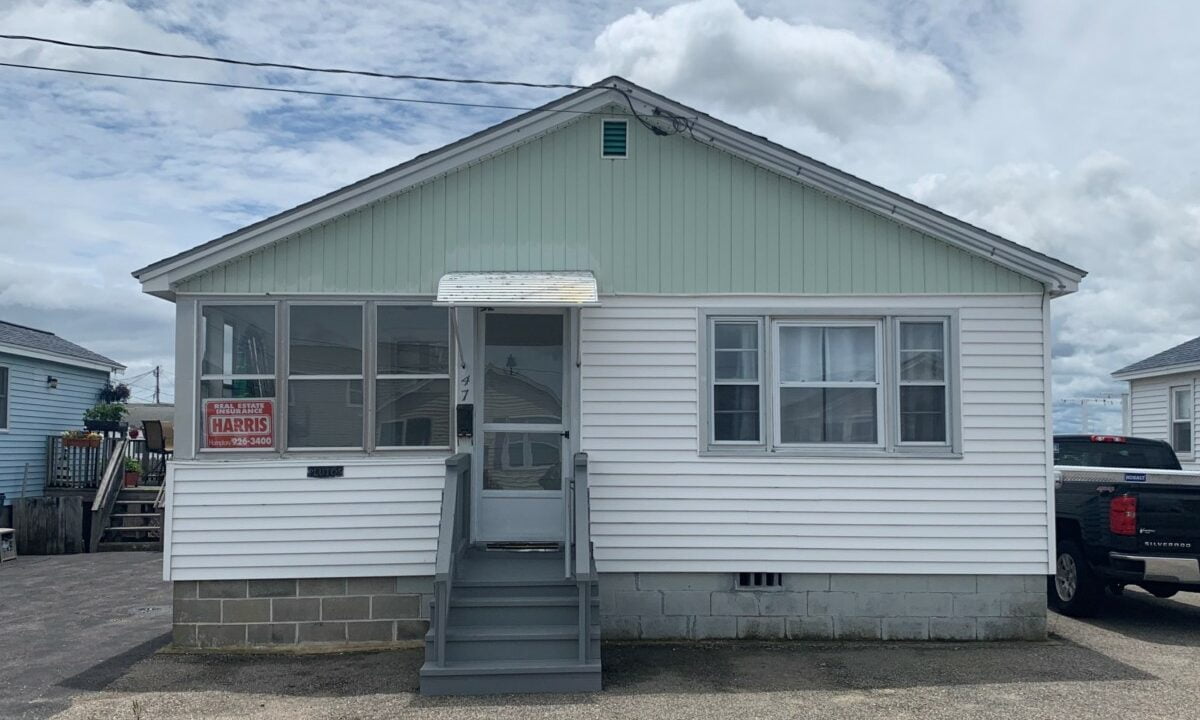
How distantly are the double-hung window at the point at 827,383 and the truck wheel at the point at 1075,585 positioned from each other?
9.34 ft

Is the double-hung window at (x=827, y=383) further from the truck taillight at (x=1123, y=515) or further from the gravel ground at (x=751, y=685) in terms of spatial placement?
the truck taillight at (x=1123, y=515)

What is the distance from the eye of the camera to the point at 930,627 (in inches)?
371

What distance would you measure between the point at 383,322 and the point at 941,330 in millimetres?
5237

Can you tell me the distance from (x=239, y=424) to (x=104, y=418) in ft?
44.3

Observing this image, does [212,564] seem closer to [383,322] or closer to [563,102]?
[383,322]

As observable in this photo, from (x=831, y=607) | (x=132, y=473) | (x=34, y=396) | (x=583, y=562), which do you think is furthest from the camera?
(x=34, y=396)

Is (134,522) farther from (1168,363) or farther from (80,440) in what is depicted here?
(1168,363)

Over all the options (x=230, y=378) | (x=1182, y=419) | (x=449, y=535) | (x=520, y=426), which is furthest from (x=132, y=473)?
(x=1182, y=419)

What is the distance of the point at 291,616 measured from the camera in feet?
30.5

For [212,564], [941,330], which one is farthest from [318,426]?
[941,330]

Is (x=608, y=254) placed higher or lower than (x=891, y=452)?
higher

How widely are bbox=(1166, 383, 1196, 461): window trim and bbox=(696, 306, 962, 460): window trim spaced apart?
10438 millimetres

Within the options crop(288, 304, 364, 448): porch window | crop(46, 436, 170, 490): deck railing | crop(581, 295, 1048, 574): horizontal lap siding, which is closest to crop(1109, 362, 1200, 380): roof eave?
crop(581, 295, 1048, 574): horizontal lap siding

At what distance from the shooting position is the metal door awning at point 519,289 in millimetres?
8727
